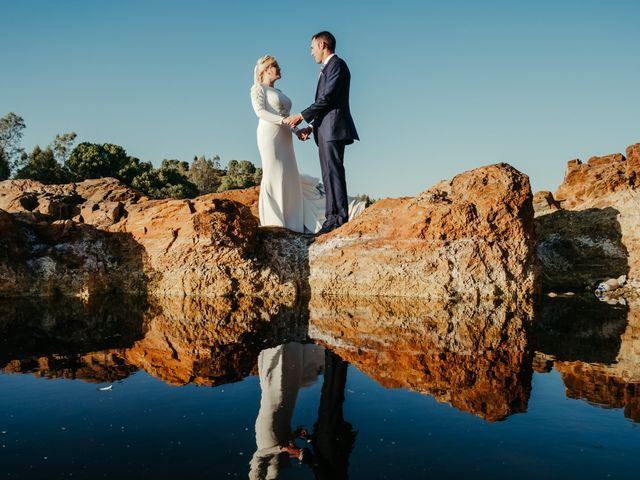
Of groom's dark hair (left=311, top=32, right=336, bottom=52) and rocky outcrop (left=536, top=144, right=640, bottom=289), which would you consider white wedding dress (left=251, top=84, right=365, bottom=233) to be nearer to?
groom's dark hair (left=311, top=32, right=336, bottom=52)

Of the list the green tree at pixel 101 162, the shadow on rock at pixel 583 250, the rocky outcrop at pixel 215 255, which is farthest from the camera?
the green tree at pixel 101 162

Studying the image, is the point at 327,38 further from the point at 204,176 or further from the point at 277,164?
the point at 204,176

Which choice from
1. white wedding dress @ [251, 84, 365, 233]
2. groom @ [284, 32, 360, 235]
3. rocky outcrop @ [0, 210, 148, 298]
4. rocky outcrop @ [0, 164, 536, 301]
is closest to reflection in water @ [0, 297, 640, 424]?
rocky outcrop @ [0, 164, 536, 301]

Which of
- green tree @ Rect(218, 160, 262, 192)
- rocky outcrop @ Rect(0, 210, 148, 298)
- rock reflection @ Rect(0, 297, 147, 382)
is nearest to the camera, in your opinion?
rock reflection @ Rect(0, 297, 147, 382)

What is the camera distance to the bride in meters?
10.6

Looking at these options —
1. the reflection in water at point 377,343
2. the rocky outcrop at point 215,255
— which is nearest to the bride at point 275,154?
the rocky outcrop at point 215,255

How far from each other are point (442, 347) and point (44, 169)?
4275 centimetres

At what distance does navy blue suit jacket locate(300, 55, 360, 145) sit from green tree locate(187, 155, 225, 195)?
124 ft

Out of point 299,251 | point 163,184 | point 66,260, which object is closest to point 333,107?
point 299,251

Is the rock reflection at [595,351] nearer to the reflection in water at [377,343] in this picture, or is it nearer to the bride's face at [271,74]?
the reflection in water at [377,343]

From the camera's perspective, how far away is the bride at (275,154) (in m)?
10.6

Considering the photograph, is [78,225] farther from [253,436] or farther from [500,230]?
[253,436]

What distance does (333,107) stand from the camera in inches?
410

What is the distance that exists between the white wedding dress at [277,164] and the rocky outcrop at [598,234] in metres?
5.39
